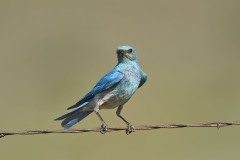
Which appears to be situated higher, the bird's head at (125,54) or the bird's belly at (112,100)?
the bird's head at (125,54)

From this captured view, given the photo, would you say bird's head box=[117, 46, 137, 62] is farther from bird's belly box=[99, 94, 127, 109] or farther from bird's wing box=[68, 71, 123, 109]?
bird's belly box=[99, 94, 127, 109]

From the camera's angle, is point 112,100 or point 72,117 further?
point 112,100

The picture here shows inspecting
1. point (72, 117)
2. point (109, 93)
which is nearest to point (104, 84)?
point (109, 93)

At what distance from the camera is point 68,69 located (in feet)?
67.1

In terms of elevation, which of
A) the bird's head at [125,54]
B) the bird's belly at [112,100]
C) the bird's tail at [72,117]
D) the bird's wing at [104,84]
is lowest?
the bird's tail at [72,117]

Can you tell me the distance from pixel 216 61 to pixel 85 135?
651 cm

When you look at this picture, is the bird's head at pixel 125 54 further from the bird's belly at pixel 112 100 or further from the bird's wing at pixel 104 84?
the bird's belly at pixel 112 100

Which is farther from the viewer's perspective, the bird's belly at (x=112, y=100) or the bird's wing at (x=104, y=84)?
the bird's belly at (x=112, y=100)

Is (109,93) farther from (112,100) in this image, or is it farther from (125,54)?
(125,54)

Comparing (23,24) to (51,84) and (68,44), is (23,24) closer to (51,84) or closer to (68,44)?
(68,44)

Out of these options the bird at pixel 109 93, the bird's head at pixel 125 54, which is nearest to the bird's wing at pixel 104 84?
the bird at pixel 109 93

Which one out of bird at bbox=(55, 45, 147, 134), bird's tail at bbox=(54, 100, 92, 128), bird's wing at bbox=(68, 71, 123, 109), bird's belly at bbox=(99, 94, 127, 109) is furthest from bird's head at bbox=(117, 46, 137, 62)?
bird's tail at bbox=(54, 100, 92, 128)

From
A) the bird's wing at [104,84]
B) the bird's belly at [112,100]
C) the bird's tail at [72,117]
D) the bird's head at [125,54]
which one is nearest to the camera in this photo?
the bird's tail at [72,117]

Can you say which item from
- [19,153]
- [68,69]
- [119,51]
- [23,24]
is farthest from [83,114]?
[23,24]
